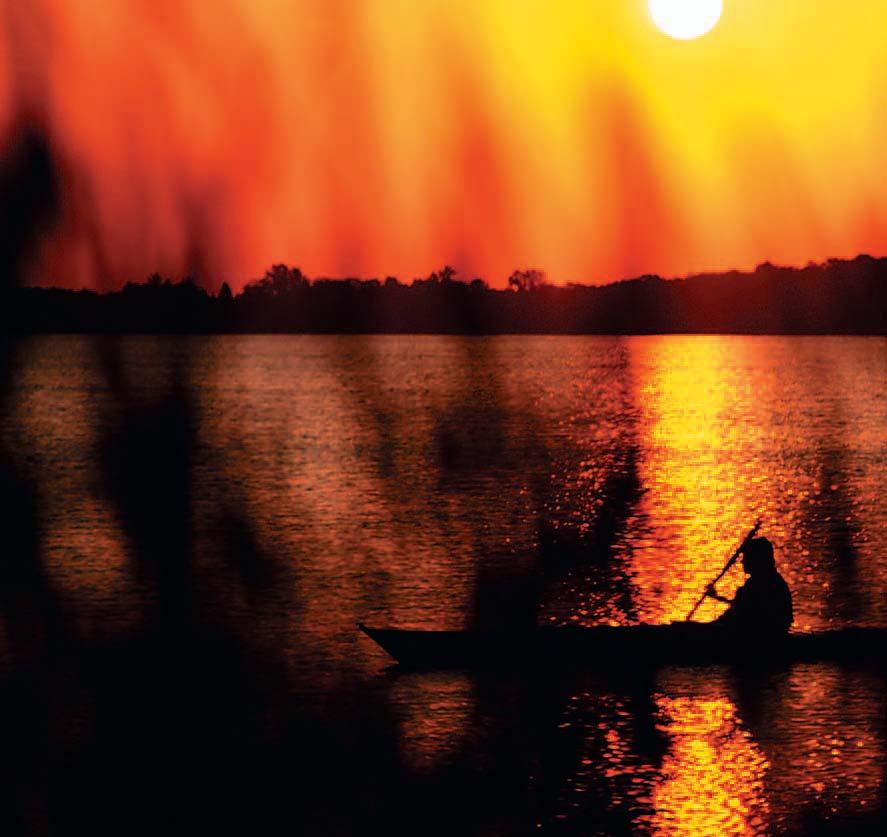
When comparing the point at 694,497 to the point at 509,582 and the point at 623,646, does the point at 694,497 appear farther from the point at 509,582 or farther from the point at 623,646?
the point at 623,646

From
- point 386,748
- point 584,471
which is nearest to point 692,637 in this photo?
point 386,748

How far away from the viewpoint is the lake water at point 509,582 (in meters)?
23.0

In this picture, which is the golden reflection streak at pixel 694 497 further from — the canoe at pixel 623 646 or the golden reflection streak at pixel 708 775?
the golden reflection streak at pixel 708 775

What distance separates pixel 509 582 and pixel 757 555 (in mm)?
16534

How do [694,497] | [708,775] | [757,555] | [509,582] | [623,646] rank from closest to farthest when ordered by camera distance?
[708,775] → [757,555] → [623,646] → [509,582] → [694,497]

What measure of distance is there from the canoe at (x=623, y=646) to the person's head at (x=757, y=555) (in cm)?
165

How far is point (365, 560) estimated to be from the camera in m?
47.2

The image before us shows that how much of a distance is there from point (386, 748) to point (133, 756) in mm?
3786

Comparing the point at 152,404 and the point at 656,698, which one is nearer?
the point at 656,698

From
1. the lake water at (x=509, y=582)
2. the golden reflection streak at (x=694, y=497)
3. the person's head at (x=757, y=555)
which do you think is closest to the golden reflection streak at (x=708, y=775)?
the lake water at (x=509, y=582)

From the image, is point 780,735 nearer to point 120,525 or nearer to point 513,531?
point 513,531

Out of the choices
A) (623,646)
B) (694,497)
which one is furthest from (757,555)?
(694,497)

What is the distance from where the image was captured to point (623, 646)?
92.1 ft

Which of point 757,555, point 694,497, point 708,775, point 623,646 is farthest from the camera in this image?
point 694,497
